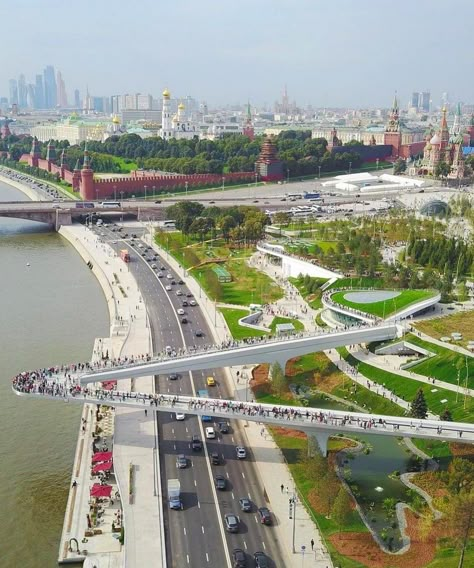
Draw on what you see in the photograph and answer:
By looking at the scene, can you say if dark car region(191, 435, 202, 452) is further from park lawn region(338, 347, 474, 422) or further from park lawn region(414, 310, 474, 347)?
park lawn region(414, 310, 474, 347)

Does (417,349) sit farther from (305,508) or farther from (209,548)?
(209,548)

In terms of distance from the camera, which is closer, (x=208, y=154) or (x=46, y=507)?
(x=46, y=507)

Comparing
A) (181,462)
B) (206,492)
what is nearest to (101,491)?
(181,462)

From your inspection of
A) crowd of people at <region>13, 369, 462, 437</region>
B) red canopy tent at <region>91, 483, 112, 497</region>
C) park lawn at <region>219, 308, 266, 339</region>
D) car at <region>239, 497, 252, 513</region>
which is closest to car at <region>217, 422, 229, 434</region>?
crowd of people at <region>13, 369, 462, 437</region>

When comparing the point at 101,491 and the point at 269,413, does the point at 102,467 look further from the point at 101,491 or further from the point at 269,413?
the point at 269,413

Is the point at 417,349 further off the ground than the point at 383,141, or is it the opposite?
the point at 383,141

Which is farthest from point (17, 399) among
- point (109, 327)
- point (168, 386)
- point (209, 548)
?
point (209, 548)
